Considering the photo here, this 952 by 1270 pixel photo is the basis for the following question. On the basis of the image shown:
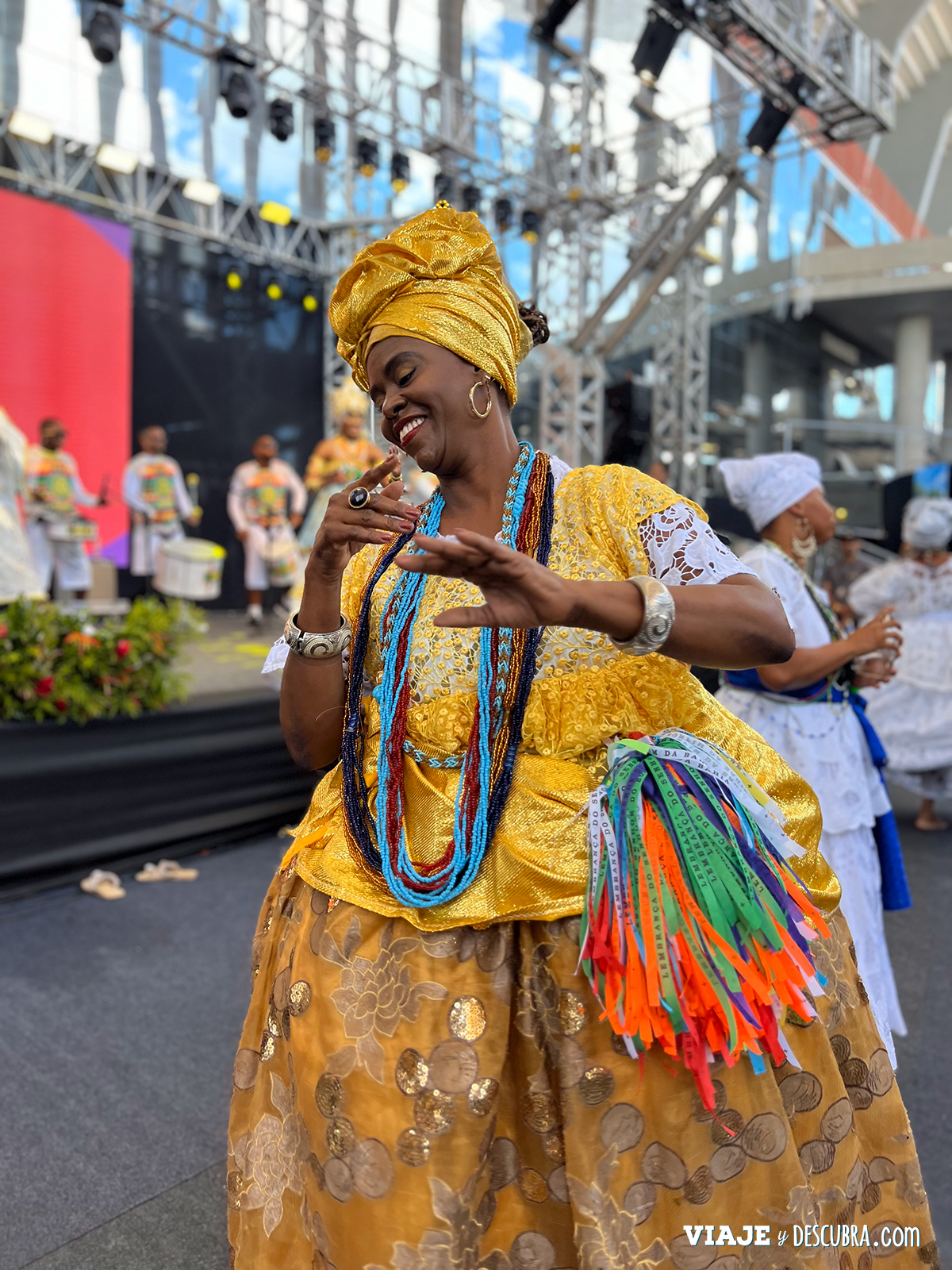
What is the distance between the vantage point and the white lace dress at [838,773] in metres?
2.50

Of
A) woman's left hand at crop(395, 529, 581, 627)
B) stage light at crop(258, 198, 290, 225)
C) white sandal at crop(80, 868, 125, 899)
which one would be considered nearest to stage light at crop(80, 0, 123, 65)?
stage light at crop(258, 198, 290, 225)

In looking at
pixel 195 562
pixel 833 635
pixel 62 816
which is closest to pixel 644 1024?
pixel 833 635

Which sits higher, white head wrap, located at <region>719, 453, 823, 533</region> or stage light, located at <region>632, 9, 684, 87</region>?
stage light, located at <region>632, 9, 684, 87</region>

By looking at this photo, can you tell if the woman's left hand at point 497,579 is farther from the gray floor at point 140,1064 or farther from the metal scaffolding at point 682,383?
the metal scaffolding at point 682,383

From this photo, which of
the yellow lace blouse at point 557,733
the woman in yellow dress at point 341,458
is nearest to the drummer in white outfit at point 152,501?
the woman in yellow dress at point 341,458

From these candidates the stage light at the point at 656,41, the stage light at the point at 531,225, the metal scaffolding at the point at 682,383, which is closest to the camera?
the stage light at the point at 656,41

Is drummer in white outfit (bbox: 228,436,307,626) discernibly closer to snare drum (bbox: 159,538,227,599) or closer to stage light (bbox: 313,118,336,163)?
snare drum (bbox: 159,538,227,599)

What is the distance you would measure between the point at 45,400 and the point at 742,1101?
10.1m

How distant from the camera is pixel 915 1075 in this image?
269cm

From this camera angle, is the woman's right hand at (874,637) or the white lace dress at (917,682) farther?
the white lace dress at (917,682)

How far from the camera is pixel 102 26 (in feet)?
22.0

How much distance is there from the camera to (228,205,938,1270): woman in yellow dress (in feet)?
3.74

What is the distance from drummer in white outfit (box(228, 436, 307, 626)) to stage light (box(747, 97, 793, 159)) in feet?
17.5

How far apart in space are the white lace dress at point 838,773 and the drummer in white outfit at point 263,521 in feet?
24.7
